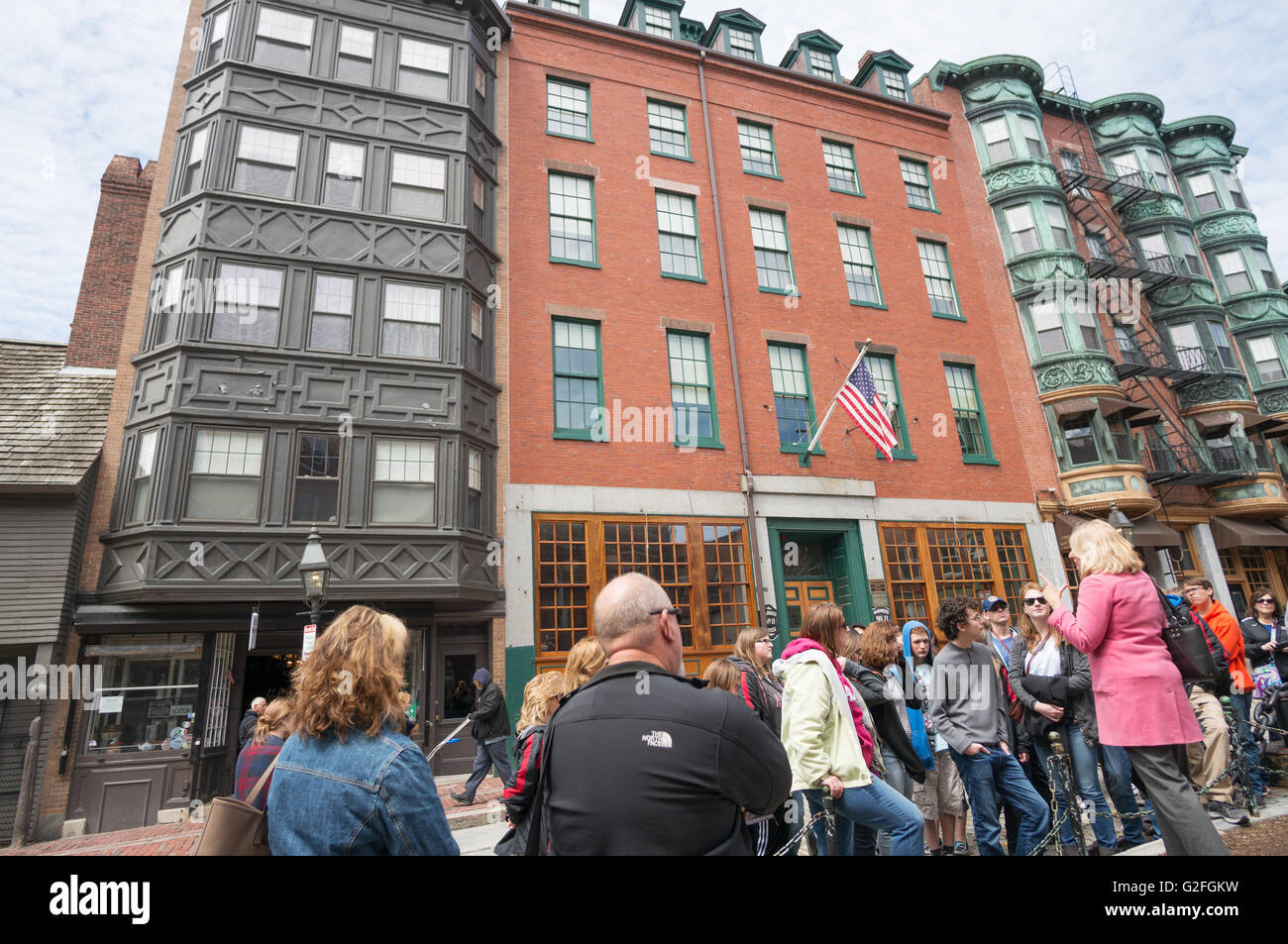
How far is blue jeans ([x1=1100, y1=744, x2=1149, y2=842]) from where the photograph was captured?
5.07 meters

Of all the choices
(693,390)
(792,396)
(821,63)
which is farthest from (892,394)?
(821,63)

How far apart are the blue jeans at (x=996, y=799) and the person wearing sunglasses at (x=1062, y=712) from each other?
1.05ft

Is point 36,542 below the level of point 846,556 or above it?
above

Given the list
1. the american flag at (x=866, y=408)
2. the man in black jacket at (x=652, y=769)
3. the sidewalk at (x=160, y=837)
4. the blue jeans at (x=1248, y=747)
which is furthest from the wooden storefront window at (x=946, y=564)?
the man in black jacket at (x=652, y=769)

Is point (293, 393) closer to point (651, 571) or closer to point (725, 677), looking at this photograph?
point (651, 571)

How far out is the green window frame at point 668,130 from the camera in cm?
1889

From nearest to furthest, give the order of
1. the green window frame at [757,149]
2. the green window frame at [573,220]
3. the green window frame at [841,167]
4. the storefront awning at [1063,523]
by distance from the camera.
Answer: the green window frame at [573,220] < the storefront awning at [1063,523] < the green window frame at [757,149] < the green window frame at [841,167]

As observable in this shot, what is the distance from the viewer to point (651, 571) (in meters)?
15.0

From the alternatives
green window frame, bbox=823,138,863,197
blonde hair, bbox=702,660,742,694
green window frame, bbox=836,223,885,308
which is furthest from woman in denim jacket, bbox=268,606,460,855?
green window frame, bbox=823,138,863,197

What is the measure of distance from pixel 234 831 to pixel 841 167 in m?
22.9

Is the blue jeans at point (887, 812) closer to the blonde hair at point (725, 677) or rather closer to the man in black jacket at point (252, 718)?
the blonde hair at point (725, 677)

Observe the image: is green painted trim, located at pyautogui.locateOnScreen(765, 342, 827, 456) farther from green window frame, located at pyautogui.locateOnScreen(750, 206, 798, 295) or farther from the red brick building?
green window frame, located at pyautogui.locateOnScreen(750, 206, 798, 295)

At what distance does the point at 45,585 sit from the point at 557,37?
1760 cm
